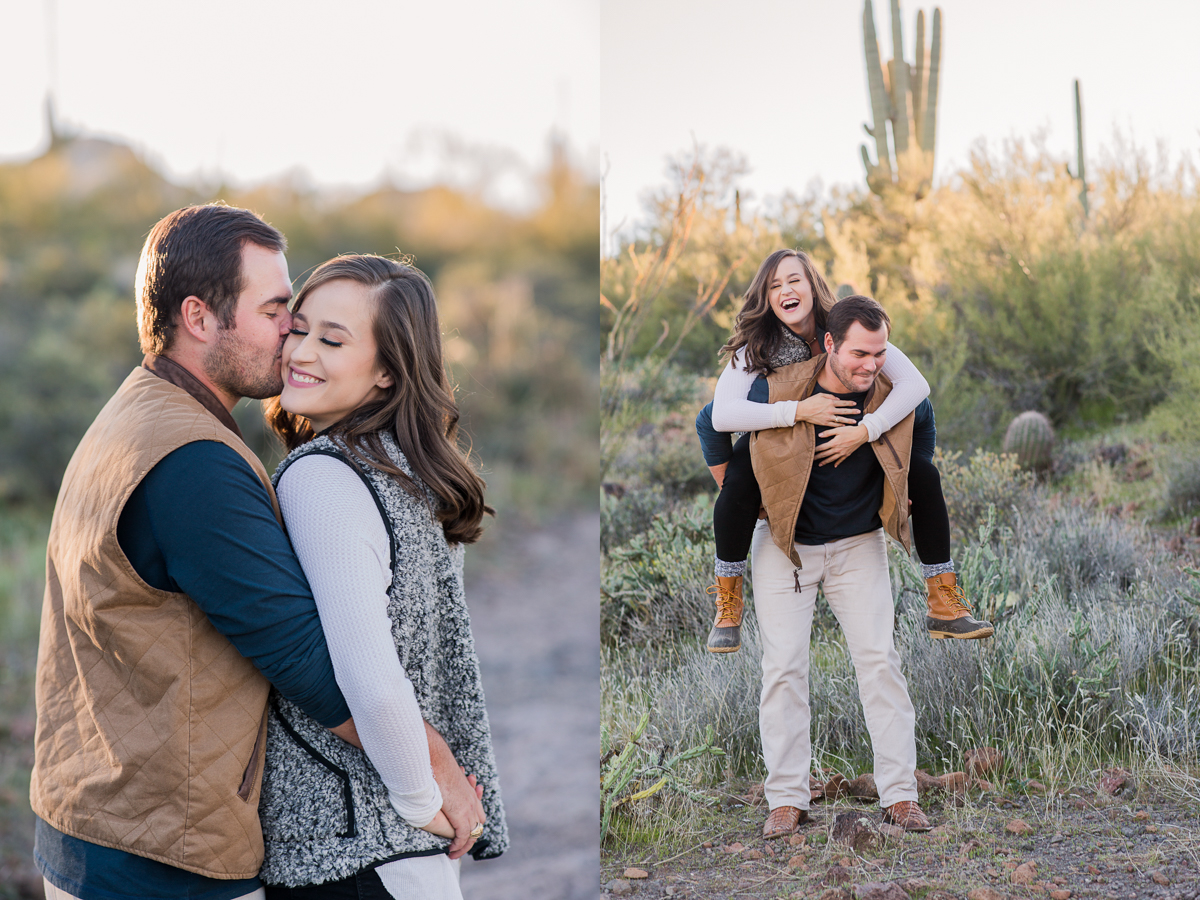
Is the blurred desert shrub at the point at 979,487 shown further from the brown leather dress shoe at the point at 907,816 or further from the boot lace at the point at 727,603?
the brown leather dress shoe at the point at 907,816

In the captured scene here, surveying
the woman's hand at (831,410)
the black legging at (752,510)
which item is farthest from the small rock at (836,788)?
the woman's hand at (831,410)

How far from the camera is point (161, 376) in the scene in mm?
1807

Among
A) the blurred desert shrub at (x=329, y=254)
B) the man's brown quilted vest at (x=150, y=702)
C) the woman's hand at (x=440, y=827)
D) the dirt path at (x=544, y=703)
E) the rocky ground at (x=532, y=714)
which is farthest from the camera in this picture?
the blurred desert shrub at (x=329, y=254)

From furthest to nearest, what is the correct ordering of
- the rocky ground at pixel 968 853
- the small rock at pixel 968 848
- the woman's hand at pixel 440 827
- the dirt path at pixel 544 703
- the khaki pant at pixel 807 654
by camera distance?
the dirt path at pixel 544 703 → the khaki pant at pixel 807 654 → the small rock at pixel 968 848 → the rocky ground at pixel 968 853 → the woman's hand at pixel 440 827

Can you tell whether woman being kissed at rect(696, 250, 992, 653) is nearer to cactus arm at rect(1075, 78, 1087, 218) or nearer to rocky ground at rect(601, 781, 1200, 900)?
rocky ground at rect(601, 781, 1200, 900)

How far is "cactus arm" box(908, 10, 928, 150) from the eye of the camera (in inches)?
109

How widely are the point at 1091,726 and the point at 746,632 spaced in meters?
0.98

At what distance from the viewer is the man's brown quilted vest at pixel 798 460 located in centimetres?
260

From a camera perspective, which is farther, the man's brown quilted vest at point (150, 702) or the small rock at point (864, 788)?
the small rock at point (864, 788)

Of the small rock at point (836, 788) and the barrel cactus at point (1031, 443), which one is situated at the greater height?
the barrel cactus at point (1031, 443)

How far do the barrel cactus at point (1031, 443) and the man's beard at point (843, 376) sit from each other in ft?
1.71

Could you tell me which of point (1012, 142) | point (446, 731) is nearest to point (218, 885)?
point (446, 731)

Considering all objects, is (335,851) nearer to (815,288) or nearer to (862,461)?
(862,461)

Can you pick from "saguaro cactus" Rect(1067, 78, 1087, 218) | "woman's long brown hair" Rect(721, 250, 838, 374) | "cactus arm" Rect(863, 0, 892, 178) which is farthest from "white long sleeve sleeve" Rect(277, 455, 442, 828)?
"saguaro cactus" Rect(1067, 78, 1087, 218)
